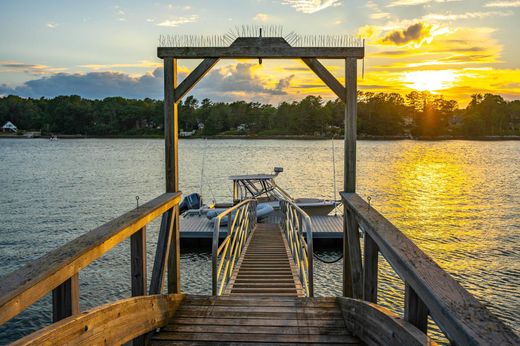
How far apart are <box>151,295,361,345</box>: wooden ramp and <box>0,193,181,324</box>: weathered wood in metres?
0.91

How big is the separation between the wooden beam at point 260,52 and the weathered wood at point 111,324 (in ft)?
8.56

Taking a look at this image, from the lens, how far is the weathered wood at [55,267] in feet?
6.44

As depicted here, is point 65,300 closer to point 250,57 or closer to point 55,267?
point 55,267

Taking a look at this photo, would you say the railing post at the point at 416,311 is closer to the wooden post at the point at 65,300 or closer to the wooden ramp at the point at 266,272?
the wooden post at the point at 65,300

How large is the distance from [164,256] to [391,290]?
29.7 ft

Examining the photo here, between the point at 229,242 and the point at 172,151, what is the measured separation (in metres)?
2.40

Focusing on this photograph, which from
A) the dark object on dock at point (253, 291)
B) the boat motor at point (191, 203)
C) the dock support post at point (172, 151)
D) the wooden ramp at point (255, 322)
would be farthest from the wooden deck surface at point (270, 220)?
the wooden ramp at point (255, 322)

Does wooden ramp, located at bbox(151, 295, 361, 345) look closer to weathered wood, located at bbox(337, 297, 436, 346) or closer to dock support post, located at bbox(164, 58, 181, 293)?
weathered wood, located at bbox(337, 297, 436, 346)

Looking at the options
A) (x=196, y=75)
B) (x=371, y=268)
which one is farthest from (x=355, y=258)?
(x=196, y=75)

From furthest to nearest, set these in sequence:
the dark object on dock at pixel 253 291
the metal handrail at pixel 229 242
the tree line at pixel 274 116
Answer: the tree line at pixel 274 116, the metal handrail at pixel 229 242, the dark object on dock at pixel 253 291

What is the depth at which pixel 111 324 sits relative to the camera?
9.36ft

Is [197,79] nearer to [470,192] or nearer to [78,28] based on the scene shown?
[78,28]

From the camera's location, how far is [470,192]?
3375 centimetres

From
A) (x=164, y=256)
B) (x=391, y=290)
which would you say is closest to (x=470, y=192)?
(x=391, y=290)
